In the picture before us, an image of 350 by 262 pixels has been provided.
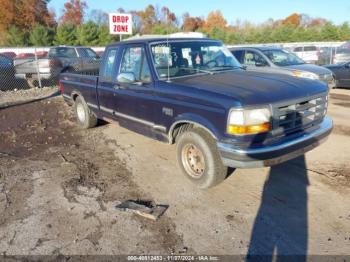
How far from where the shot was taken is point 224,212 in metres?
3.94

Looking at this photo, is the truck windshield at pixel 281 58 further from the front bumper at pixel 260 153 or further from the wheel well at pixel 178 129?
the front bumper at pixel 260 153

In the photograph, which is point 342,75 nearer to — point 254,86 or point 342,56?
point 342,56

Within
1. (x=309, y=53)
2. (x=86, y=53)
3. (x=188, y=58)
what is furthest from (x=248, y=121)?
(x=309, y=53)

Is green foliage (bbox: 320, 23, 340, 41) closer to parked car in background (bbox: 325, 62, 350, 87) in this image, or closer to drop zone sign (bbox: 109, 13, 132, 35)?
parked car in background (bbox: 325, 62, 350, 87)

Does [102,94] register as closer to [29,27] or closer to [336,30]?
[336,30]

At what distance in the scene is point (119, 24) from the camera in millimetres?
11375

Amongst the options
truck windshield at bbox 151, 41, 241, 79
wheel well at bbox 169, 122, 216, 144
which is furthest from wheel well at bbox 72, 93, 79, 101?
wheel well at bbox 169, 122, 216, 144

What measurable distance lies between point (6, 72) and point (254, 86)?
48.9 feet

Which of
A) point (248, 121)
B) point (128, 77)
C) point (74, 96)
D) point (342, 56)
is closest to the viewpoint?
point (248, 121)

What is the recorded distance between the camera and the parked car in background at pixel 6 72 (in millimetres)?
15684

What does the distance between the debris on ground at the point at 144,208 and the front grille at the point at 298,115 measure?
5.48 ft

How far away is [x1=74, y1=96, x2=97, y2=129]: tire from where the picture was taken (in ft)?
24.2

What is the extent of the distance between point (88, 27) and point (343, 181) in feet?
152

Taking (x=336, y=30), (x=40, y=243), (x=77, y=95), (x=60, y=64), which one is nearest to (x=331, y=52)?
(x=60, y=64)
